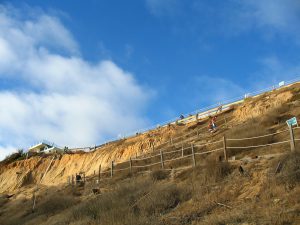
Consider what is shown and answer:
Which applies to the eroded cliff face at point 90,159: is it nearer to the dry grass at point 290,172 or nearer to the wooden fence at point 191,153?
the wooden fence at point 191,153

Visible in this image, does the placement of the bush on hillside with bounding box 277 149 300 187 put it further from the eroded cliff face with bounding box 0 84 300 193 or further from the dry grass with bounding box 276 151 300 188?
the eroded cliff face with bounding box 0 84 300 193

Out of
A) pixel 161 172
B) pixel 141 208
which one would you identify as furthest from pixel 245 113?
pixel 141 208

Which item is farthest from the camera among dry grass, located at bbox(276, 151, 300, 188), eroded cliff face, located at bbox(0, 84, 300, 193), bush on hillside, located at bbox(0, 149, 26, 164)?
bush on hillside, located at bbox(0, 149, 26, 164)

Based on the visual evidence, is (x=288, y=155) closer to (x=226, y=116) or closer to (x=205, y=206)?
(x=205, y=206)

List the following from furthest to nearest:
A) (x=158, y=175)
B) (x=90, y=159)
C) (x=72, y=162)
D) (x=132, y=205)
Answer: (x=72, y=162) → (x=90, y=159) → (x=158, y=175) → (x=132, y=205)

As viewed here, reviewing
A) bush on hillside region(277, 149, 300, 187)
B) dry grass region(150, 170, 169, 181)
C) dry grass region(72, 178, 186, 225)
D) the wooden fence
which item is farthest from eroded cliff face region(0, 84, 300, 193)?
bush on hillside region(277, 149, 300, 187)

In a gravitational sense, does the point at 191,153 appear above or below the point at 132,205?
above

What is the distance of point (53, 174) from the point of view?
5025cm

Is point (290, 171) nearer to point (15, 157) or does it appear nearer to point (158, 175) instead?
point (158, 175)

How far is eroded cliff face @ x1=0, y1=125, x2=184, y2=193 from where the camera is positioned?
4572 centimetres

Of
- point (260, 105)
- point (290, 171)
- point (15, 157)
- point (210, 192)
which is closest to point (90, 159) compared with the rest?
point (15, 157)

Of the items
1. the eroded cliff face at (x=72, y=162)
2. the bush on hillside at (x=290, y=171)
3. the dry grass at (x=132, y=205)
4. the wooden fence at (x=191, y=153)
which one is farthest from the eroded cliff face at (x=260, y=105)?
the bush on hillside at (x=290, y=171)

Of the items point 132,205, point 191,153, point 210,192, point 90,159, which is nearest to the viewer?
point 210,192

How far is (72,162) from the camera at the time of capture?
50062 mm
